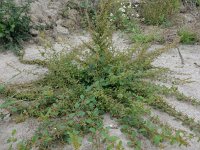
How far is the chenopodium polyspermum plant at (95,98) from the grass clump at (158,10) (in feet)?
6.41

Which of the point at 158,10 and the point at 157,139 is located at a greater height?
the point at 157,139

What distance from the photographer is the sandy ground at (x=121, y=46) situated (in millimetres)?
3362

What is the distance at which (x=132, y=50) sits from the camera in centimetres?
414

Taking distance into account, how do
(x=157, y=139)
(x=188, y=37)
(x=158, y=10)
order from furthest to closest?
(x=158, y=10)
(x=188, y=37)
(x=157, y=139)

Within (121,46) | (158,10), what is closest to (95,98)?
(121,46)

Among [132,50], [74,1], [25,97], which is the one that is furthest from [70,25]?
[25,97]

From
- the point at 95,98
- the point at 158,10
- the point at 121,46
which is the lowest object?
the point at 121,46

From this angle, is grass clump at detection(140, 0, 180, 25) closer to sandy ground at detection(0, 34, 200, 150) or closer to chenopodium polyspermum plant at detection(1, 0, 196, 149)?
sandy ground at detection(0, 34, 200, 150)

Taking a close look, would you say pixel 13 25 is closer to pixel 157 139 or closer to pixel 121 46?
pixel 121 46

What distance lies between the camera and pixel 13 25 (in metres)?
5.01

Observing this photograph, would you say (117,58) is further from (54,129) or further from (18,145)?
Answer: (18,145)

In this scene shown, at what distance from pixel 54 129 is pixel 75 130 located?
0.17 meters

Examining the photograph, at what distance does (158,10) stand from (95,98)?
2.88 m

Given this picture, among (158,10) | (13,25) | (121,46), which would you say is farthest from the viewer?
(158,10)
